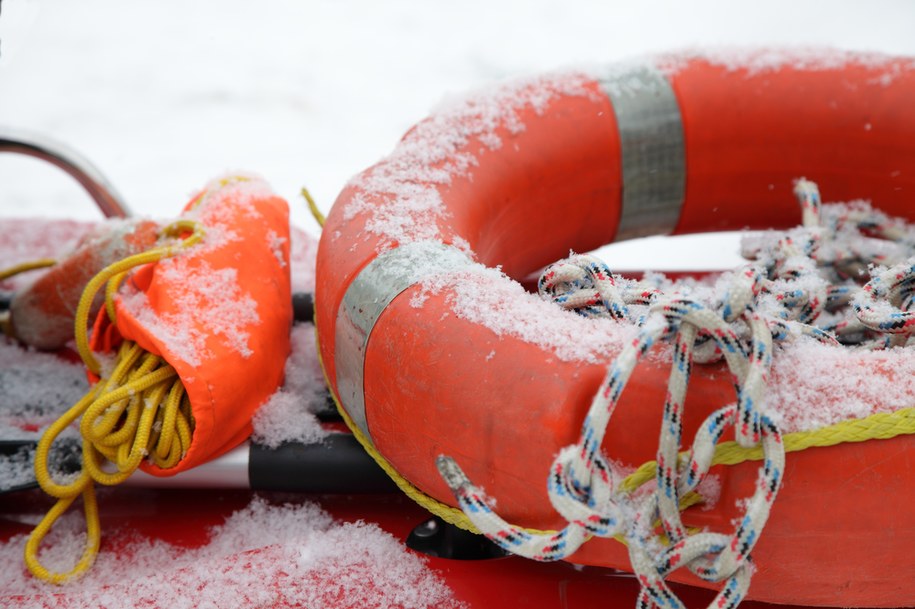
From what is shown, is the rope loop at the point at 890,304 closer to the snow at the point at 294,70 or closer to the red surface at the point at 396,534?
the red surface at the point at 396,534

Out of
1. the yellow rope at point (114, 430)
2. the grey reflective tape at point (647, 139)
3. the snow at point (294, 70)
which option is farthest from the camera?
the snow at point (294, 70)

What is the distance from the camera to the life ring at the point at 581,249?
684 mm

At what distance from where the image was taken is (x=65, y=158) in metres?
1.58

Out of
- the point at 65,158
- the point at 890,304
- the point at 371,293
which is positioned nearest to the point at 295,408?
the point at 371,293

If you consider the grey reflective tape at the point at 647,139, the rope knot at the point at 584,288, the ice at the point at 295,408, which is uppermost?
the grey reflective tape at the point at 647,139

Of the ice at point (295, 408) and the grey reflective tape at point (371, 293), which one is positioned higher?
the grey reflective tape at point (371, 293)

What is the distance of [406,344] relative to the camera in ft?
2.65

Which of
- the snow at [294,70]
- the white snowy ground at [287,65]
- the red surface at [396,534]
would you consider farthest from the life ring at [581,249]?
the white snowy ground at [287,65]

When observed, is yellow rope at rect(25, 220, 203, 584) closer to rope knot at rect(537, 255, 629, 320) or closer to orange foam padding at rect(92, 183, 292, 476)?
orange foam padding at rect(92, 183, 292, 476)

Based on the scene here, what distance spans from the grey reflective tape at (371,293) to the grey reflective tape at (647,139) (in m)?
0.42

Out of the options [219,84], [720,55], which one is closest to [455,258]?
[720,55]

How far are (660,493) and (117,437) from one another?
581 mm

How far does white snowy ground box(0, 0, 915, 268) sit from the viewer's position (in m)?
2.60

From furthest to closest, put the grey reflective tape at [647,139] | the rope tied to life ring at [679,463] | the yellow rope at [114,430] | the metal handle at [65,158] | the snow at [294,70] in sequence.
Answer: the snow at [294,70] < the metal handle at [65,158] < the grey reflective tape at [647,139] < the yellow rope at [114,430] < the rope tied to life ring at [679,463]
